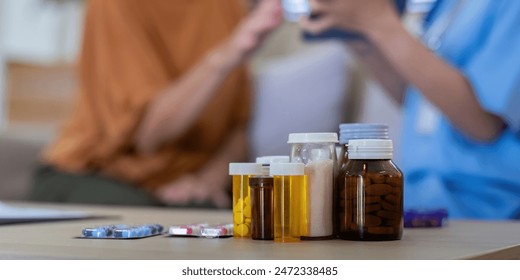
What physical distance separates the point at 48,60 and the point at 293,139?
5.39ft

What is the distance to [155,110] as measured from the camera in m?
1.67

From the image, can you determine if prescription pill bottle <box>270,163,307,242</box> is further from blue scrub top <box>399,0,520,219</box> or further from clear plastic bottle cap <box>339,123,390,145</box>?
blue scrub top <box>399,0,520,219</box>

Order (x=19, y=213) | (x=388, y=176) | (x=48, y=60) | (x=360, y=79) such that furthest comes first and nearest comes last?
1. (x=48, y=60)
2. (x=360, y=79)
3. (x=19, y=213)
4. (x=388, y=176)

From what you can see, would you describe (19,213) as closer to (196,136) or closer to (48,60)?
(196,136)

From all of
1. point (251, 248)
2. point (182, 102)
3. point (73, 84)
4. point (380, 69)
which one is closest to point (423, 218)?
point (251, 248)

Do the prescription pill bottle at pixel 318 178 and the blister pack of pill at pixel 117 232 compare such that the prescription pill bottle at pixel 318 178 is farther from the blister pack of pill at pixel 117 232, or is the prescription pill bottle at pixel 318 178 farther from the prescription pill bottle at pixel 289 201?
the blister pack of pill at pixel 117 232

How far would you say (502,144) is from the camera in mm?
1260

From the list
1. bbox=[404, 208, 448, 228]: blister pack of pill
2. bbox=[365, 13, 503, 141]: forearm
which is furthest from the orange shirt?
bbox=[404, 208, 448, 228]: blister pack of pill

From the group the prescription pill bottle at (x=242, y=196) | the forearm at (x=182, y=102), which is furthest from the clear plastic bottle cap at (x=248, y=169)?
the forearm at (x=182, y=102)

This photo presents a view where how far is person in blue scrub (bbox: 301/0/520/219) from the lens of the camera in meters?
1.25

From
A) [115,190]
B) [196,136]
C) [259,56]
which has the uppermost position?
[259,56]

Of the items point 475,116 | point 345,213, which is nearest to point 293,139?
point 345,213

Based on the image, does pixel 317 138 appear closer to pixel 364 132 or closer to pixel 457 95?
pixel 364 132
